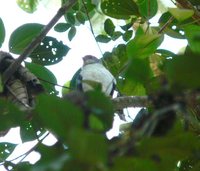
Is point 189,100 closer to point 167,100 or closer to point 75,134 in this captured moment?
point 167,100


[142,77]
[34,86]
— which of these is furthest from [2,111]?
[34,86]

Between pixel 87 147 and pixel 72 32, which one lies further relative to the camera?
pixel 72 32

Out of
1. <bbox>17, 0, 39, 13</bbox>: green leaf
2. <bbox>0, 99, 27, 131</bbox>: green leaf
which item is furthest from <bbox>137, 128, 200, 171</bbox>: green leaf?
<bbox>17, 0, 39, 13</bbox>: green leaf

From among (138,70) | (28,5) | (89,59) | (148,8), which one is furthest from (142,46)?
(89,59)

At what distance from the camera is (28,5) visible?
295 centimetres

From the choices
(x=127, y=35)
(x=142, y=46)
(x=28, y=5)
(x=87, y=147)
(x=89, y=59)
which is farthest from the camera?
(x=89, y=59)

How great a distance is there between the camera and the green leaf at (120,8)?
7.72ft

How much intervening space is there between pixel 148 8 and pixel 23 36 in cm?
A: 61

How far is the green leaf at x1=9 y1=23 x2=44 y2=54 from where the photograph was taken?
2299mm

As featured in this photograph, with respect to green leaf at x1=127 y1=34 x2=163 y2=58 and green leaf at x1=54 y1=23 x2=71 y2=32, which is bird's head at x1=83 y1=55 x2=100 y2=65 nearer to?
green leaf at x1=54 y1=23 x2=71 y2=32

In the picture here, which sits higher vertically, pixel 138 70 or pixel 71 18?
pixel 138 70

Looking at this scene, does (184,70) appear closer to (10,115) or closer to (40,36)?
(10,115)

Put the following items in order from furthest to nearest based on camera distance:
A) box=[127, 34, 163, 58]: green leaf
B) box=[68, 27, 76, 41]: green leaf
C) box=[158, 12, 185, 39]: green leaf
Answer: box=[68, 27, 76, 41]: green leaf < box=[158, 12, 185, 39]: green leaf < box=[127, 34, 163, 58]: green leaf

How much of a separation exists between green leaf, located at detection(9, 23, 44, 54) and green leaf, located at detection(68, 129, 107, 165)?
1.81 meters
